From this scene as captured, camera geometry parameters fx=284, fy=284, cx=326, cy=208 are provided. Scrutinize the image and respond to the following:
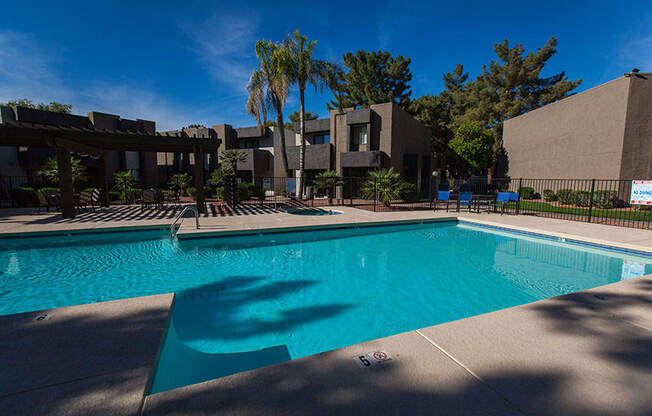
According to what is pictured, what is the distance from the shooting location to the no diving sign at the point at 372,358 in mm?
2062

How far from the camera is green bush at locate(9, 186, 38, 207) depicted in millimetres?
13945

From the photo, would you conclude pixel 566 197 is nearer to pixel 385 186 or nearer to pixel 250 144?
pixel 385 186

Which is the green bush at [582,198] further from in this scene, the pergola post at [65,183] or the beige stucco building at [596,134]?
the pergola post at [65,183]

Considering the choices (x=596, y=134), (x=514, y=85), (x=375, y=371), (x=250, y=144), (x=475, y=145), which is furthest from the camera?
(x=250, y=144)

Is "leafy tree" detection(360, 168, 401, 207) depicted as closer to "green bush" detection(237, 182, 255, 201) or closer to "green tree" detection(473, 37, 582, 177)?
"green bush" detection(237, 182, 255, 201)

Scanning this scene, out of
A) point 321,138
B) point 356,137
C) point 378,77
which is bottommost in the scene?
point 356,137

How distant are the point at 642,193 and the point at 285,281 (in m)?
11.5


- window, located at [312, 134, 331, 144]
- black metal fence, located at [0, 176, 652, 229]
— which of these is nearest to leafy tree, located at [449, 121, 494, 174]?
black metal fence, located at [0, 176, 652, 229]

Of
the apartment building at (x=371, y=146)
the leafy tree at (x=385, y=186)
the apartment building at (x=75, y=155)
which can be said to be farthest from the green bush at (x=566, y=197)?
the apartment building at (x=75, y=155)

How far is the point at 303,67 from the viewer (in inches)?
687

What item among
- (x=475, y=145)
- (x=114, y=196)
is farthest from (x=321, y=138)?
(x=114, y=196)

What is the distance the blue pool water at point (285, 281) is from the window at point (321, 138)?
18.4 meters

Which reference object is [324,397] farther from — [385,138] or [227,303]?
[385,138]

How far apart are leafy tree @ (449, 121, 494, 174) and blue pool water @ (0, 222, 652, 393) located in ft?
57.0
